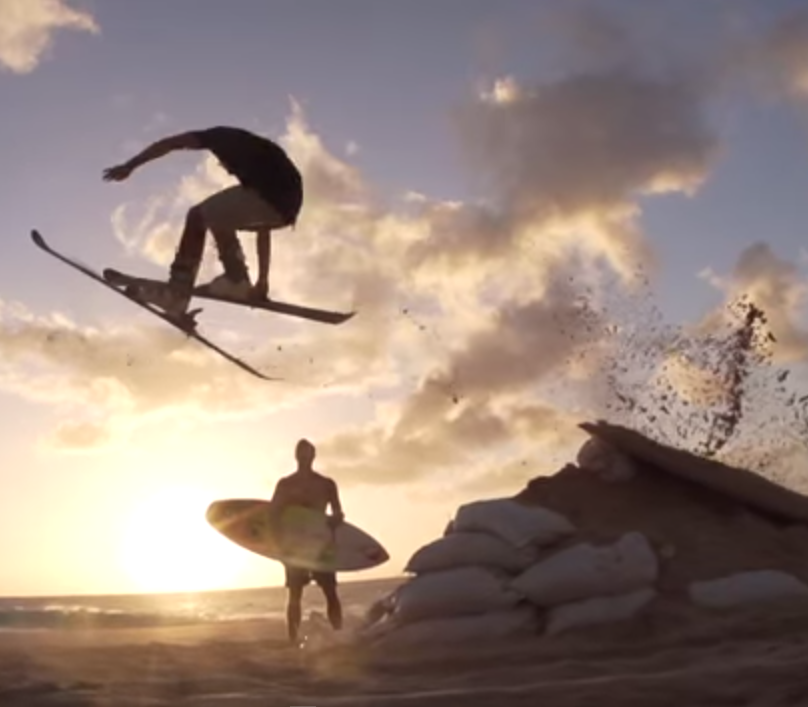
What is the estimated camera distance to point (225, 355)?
9.61 metres

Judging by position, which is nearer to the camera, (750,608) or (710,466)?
(750,608)

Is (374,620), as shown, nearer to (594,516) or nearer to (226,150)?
(594,516)

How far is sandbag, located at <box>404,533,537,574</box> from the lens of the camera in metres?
10.5

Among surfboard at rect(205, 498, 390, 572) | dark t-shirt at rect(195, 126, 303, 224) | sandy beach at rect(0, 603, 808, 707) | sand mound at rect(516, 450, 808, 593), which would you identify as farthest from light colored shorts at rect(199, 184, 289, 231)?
sand mound at rect(516, 450, 808, 593)

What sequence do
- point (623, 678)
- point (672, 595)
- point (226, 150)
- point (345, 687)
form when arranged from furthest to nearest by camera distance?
point (672, 595) < point (226, 150) < point (345, 687) < point (623, 678)

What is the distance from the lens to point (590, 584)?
10094 millimetres

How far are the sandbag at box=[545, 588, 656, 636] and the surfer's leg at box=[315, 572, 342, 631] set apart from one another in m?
2.02

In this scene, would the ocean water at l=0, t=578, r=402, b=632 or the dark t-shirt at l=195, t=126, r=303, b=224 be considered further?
the ocean water at l=0, t=578, r=402, b=632

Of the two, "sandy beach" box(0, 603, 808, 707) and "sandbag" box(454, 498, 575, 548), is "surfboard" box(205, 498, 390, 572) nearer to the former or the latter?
"sandy beach" box(0, 603, 808, 707)

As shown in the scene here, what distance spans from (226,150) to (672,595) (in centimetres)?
544

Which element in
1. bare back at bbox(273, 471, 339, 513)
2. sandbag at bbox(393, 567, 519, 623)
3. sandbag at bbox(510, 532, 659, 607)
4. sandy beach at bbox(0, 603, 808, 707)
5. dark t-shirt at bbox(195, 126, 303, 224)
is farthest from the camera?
bare back at bbox(273, 471, 339, 513)

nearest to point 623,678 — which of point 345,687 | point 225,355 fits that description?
point 345,687

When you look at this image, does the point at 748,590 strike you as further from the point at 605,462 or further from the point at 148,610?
the point at 148,610

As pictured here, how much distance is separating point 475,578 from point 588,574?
968mm
